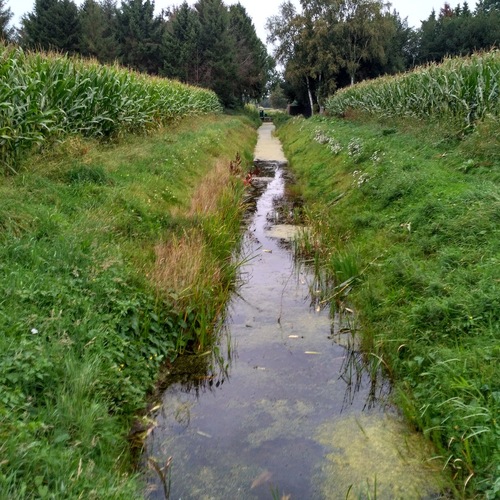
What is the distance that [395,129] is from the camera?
14.0 metres

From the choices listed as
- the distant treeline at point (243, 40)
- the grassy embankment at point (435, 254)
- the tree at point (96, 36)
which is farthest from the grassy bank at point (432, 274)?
the tree at point (96, 36)

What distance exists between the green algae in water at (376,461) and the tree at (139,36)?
4750 centimetres

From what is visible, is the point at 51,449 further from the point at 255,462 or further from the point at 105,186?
the point at 105,186

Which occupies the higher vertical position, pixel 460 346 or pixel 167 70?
pixel 167 70

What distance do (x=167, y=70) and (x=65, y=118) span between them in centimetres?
3601

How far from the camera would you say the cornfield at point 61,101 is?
23.9ft

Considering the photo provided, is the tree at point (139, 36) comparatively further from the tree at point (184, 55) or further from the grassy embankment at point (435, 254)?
the grassy embankment at point (435, 254)

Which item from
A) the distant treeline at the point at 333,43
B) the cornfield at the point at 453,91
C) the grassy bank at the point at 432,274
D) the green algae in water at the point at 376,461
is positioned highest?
the distant treeline at the point at 333,43

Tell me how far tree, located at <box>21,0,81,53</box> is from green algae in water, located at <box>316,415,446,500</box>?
44111 millimetres

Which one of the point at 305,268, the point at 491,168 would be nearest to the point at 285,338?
the point at 305,268

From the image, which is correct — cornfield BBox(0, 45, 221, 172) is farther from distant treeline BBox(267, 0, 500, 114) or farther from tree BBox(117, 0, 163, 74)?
tree BBox(117, 0, 163, 74)

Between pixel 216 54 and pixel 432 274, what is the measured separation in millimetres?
40844

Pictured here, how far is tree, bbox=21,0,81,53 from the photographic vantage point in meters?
41.3

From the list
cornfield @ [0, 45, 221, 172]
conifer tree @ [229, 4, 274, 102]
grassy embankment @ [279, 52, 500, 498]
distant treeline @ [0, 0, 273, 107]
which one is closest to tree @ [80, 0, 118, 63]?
distant treeline @ [0, 0, 273, 107]
